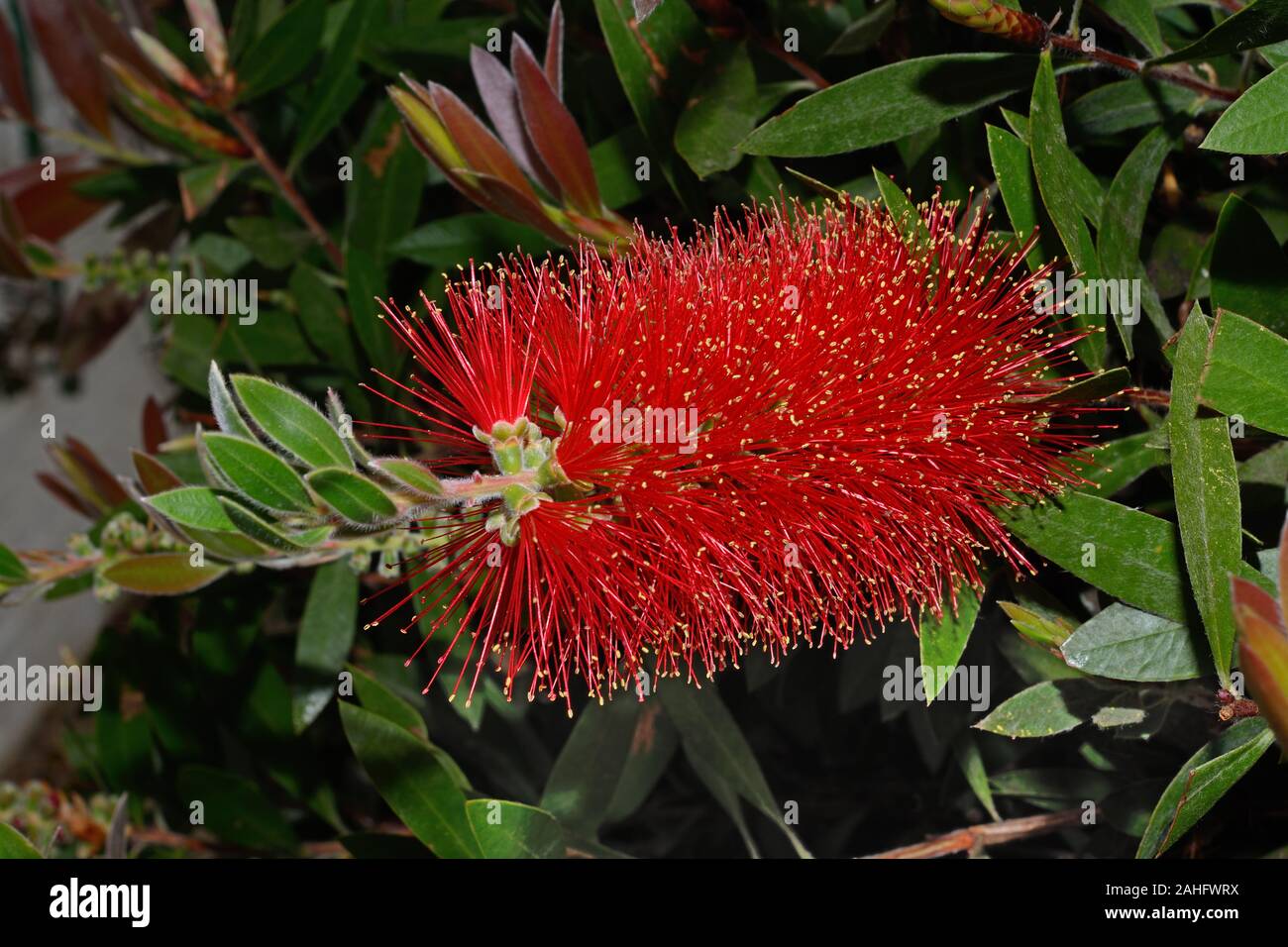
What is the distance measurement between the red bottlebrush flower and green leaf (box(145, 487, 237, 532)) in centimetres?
16

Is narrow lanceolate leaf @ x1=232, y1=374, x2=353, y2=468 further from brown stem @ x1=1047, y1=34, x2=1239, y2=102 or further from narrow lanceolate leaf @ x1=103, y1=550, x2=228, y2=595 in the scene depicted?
brown stem @ x1=1047, y1=34, x2=1239, y2=102

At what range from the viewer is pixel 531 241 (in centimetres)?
112

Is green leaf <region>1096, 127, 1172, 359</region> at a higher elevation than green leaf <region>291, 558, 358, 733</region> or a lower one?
higher

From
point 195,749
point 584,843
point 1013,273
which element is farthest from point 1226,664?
point 195,749

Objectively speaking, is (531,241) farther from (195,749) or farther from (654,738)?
(195,749)

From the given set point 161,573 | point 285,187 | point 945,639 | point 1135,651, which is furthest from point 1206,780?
point 285,187

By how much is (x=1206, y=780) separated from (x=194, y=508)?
85 centimetres

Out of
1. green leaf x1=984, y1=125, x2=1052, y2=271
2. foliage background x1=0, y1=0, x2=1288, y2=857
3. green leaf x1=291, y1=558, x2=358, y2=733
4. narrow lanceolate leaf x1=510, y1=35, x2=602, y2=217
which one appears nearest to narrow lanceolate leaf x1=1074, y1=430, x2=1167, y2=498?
foliage background x1=0, y1=0, x2=1288, y2=857

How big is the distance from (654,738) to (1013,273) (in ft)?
2.08

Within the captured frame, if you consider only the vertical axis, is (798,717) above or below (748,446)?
below

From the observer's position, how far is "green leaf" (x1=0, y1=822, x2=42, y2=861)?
1.00 metres

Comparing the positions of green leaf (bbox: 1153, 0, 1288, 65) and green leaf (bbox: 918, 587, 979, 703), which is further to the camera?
green leaf (bbox: 918, 587, 979, 703)

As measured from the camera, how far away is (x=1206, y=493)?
816mm
